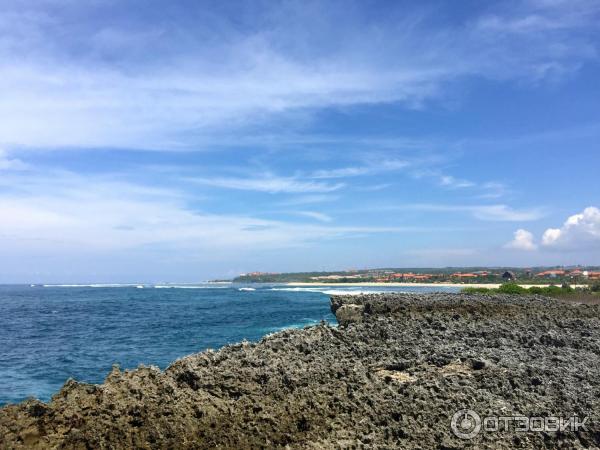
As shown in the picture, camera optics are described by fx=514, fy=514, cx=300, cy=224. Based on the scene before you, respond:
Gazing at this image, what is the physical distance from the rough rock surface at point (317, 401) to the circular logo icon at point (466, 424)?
0.11m

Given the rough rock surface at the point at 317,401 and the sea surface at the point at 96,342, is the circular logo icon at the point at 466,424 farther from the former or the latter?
the sea surface at the point at 96,342

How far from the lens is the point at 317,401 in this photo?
8062mm

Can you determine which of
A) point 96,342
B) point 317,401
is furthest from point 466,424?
point 96,342

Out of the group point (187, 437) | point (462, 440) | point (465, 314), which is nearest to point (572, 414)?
point (462, 440)

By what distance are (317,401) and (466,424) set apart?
2.23 metres

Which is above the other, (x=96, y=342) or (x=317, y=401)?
(x=317, y=401)

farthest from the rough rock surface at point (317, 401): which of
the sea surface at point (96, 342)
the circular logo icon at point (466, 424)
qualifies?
the sea surface at point (96, 342)

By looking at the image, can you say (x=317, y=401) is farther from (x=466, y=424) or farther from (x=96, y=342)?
(x=96, y=342)

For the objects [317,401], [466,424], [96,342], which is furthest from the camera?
[96,342]

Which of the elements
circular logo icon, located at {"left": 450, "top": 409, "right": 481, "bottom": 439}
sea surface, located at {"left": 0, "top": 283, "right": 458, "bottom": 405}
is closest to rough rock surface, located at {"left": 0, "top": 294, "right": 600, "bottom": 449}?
circular logo icon, located at {"left": 450, "top": 409, "right": 481, "bottom": 439}

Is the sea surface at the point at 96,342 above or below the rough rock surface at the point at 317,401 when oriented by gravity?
below

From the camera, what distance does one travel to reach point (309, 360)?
420 inches

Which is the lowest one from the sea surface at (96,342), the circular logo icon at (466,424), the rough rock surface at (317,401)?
the sea surface at (96,342)

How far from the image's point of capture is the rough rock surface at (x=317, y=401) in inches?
275
